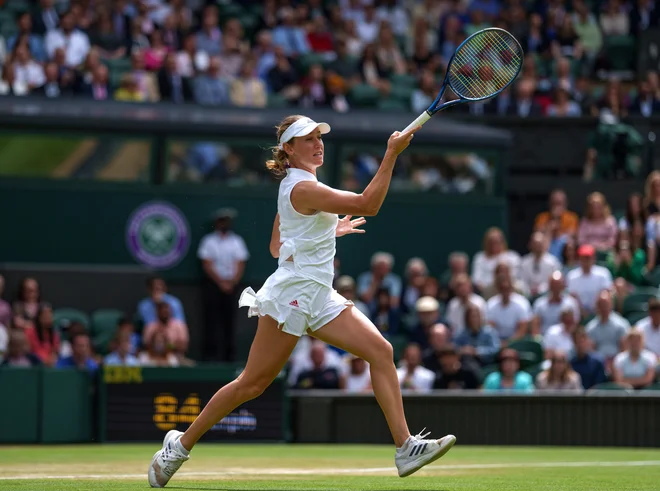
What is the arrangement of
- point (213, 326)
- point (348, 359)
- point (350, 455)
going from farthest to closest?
point (213, 326) → point (348, 359) → point (350, 455)

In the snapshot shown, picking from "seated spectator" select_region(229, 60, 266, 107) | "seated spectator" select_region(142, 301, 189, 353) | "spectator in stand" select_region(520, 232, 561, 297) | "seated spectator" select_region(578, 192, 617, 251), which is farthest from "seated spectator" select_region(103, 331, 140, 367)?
"seated spectator" select_region(229, 60, 266, 107)

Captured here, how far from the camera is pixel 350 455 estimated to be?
36.6 ft

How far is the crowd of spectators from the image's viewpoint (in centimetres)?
1864

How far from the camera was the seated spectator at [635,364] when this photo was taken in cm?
1327

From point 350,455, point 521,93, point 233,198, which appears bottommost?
point 350,455

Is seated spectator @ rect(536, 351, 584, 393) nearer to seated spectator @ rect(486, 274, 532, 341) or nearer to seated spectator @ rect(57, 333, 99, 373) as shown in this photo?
seated spectator @ rect(486, 274, 532, 341)

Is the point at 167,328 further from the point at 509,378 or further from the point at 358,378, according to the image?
the point at 509,378

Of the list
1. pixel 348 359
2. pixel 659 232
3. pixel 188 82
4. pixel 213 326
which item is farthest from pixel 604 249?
pixel 188 82

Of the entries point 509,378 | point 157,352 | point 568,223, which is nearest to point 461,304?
point 509,378

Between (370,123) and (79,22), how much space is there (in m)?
4.34

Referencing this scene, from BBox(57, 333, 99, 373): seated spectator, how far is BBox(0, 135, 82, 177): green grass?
13.6ft

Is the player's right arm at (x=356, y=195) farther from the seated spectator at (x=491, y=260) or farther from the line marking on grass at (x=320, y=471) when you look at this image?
the seated spectator at (x=491, y=260)

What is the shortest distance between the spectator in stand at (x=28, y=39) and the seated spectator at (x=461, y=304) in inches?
275

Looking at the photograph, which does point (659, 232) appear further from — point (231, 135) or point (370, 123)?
point (231, 135)
